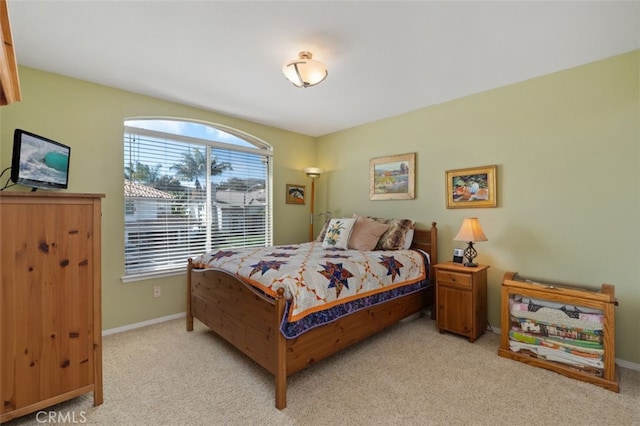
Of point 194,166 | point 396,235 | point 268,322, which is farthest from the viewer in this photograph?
point 194,166

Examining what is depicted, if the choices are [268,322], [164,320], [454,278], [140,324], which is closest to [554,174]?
[454,278]

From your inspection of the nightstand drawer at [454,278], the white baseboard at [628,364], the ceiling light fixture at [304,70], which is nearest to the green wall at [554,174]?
the white baseboard at [628,364]

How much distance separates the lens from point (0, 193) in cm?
145

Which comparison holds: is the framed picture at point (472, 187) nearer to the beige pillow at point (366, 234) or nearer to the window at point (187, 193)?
the beige pillow at point (366, 234)

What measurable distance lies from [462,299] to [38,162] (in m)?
3.77

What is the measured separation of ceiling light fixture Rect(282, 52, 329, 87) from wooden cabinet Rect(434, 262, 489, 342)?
6.94ft

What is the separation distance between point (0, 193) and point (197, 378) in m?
1.62

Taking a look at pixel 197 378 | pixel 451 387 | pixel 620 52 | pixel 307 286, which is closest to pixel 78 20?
pixel 307 286

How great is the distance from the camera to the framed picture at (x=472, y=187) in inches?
115

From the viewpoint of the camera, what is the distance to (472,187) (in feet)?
10.1

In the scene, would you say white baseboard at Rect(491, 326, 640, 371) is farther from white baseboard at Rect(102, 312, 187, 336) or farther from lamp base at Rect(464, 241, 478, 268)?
white baseboard at Rect(102, 312, 187, 336)

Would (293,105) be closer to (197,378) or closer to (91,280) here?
(91,280)

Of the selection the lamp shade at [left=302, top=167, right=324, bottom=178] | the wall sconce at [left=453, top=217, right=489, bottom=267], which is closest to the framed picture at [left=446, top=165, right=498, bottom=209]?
the wall sconce at [left=453, top=217, right=489, bottom=267]

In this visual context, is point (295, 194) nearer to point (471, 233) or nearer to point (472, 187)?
point (472, 187)
